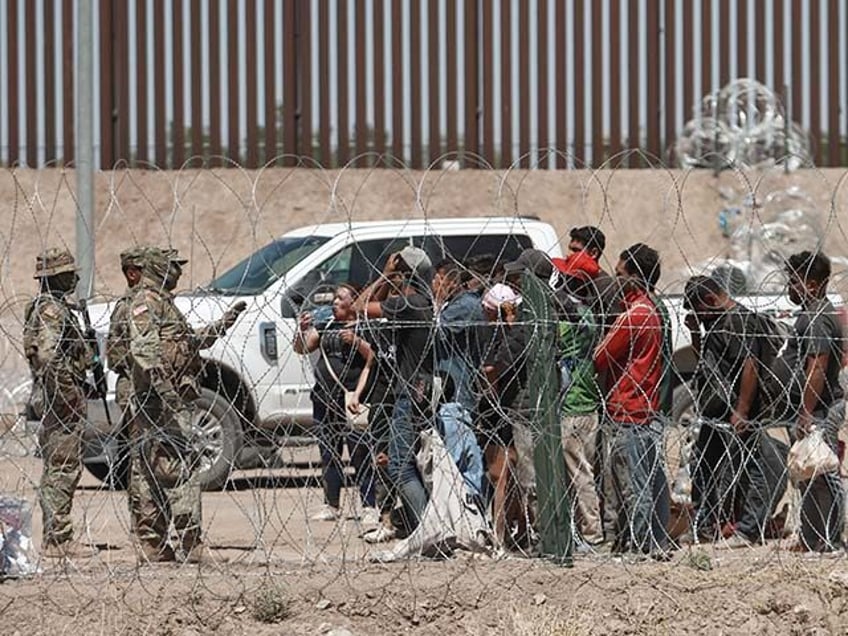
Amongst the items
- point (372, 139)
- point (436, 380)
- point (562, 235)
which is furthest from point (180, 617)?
point (372, 139)

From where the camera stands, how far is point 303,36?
22125mm

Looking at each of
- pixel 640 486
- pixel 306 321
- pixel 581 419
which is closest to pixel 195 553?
pixel 306 321

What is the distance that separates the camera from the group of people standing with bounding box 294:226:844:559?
887cm

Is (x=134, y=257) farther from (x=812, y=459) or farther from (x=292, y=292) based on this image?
(x=812, y=459)

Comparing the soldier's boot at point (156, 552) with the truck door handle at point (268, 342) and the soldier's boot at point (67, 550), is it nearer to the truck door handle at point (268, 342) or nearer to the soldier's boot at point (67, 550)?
the soldier's boot at point (67, 550)

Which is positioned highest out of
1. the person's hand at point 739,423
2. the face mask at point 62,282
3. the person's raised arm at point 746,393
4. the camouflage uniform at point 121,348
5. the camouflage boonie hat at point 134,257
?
the camouflage boonie hat at point 134,257

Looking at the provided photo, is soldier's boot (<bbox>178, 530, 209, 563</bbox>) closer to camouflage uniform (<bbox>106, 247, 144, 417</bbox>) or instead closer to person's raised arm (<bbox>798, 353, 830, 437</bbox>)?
camouflage uniform (<bbox>106, 247, 144, 417</bbox>)

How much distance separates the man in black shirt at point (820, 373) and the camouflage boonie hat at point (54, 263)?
3.48m

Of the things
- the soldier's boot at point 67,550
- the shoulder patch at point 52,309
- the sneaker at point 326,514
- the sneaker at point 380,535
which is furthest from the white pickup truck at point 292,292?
the shoulder patch at point 52,309

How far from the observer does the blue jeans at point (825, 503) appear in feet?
29.5

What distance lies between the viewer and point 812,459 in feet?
29.2

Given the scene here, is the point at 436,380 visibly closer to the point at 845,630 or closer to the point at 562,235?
the point at 845,630

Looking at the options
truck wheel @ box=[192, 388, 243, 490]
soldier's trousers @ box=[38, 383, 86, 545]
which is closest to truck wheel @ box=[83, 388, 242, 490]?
truck wheel @ box=[192, 388, 243, 490]

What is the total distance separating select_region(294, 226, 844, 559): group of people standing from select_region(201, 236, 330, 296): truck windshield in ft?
11.3
